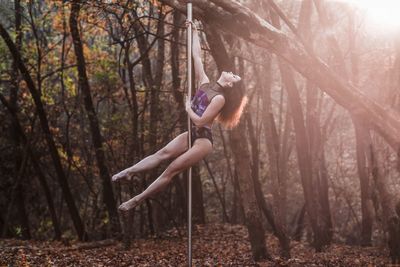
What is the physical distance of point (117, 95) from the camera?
1952cm

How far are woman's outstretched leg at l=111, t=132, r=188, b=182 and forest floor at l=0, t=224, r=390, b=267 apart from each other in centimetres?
338

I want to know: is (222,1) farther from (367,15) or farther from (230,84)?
(367,15)

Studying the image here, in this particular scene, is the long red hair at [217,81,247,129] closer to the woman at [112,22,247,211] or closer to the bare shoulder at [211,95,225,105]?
the woman at [112,22,247,211]

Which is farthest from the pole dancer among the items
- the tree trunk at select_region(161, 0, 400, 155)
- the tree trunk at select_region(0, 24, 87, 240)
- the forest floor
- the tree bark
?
the tree trunk at select_region(0, 24, 87, 240)

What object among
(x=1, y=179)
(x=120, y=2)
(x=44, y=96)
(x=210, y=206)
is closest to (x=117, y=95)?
(x=44, y=96)

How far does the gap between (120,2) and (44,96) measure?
22.7 ft

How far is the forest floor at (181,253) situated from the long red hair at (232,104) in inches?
135

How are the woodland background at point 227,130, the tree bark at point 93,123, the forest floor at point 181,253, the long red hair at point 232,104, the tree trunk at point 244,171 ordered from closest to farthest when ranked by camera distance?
the long red hair at point 232,104
the woodland background at point 227,130
the tree trunk at point 244,171
the forest floor at point 181,253
the tree bark at point 93,123

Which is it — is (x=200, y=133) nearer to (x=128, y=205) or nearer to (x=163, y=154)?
(x=163, y=154)

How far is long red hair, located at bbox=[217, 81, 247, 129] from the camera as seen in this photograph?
6.99 metres

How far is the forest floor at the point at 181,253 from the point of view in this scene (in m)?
10.0

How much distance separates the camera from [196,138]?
22.1ft

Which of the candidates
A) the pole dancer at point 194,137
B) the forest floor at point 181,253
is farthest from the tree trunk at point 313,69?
the forest floor at point 181,253

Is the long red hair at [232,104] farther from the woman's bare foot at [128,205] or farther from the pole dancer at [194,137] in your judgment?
the woman's bare foot at [128,205]
